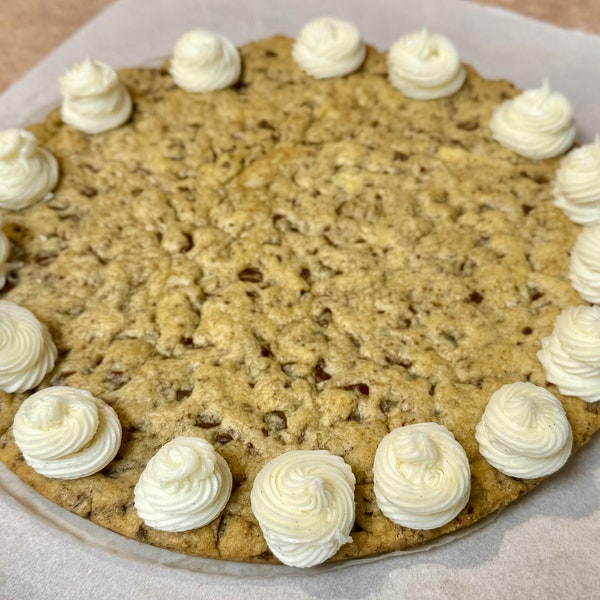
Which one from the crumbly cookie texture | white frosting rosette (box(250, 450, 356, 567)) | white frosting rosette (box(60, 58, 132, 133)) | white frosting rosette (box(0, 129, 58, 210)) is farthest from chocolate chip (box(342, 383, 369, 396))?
white frosting rosette (box(60, 58, 132, 133))

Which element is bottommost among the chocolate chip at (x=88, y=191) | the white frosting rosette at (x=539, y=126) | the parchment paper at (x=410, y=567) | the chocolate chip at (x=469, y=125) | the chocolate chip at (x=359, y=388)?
the parchment paper at (x=410, y=567)

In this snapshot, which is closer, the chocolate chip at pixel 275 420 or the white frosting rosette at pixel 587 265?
the chocolate chip at pixel 275 420

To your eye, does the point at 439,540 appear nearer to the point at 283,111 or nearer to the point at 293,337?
the point at 293,337

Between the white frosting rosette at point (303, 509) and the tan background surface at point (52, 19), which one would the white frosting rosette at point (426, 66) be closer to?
the tan background surface at point (52, 19)

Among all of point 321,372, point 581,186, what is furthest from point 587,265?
point 321,372

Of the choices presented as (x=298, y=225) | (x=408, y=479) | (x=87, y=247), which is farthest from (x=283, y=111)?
(x=408, y=479)

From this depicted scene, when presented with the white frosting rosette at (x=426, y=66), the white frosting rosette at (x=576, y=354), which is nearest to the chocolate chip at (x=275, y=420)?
the white frosting rosette at (x=576, y=354)

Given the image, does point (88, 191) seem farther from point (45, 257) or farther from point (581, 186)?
point (581, 186)

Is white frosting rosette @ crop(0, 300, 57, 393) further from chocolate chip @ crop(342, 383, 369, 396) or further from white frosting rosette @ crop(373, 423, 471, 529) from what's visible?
white frosting rosette @ crop(373, 423, 471, 529)
